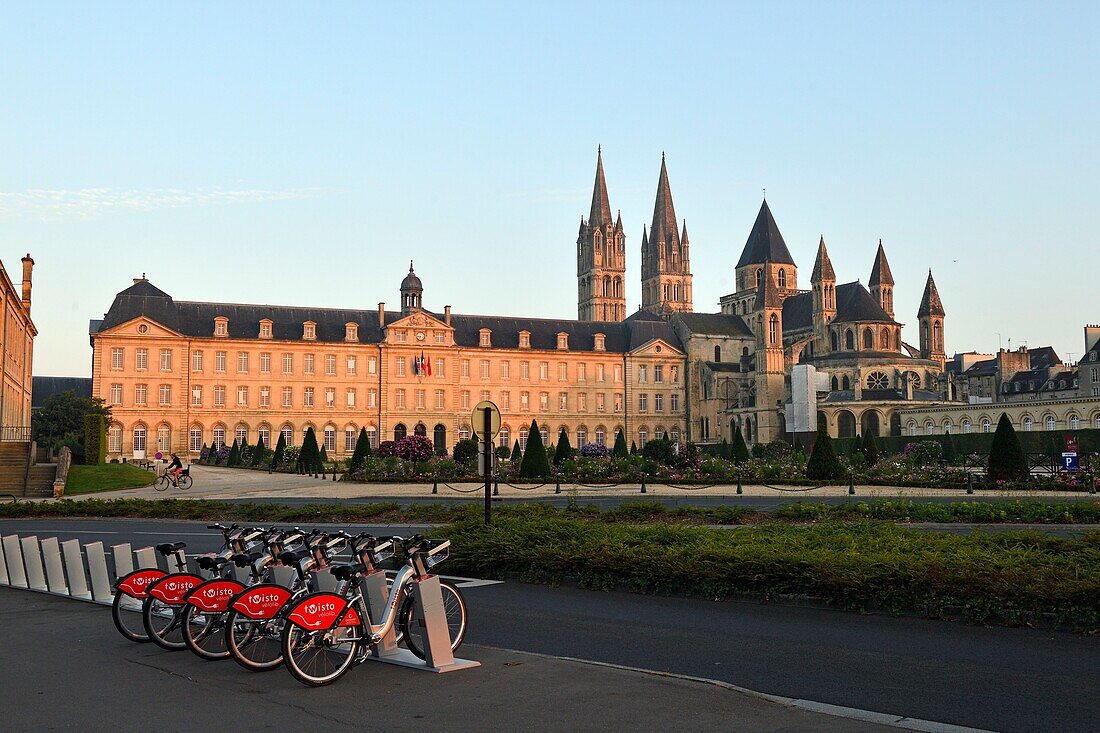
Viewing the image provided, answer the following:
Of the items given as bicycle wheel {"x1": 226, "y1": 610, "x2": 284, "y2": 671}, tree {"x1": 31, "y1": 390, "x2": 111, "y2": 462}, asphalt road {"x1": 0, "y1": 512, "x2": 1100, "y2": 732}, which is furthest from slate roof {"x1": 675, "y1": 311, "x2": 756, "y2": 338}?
bicycle wheel {"x1": 226, "y1": 610, "x2": 284, "y2": 671}

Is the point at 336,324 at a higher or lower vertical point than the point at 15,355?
higher

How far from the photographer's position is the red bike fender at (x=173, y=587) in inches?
361

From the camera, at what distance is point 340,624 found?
7.84 meters

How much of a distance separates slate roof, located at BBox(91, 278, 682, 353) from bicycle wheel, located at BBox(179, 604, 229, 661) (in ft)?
250

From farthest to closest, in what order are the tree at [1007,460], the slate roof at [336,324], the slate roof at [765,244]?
the slate roof at [765,244] < the slate roof at [336,324] < the tree at [1007,460]

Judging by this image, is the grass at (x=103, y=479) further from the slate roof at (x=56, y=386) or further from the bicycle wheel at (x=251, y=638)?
the slate roof at (x=56, y=386)

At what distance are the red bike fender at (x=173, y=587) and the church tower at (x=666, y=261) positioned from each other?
113 metres

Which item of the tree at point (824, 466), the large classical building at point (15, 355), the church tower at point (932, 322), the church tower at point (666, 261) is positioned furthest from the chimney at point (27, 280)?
the church tower at point (932, 322)

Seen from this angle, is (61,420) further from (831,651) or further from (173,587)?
(831,651)

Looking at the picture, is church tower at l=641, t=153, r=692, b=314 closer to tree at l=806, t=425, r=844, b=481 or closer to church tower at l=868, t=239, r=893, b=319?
church tower at l=868, t=239, r=893, b=319

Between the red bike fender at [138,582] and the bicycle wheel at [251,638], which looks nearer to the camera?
the bicycle wheel at [251,638]

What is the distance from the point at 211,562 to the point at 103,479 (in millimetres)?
35350

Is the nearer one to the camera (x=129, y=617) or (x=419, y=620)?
(x=419, y=620)

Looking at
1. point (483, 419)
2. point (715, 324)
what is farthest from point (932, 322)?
point (483, 419)
